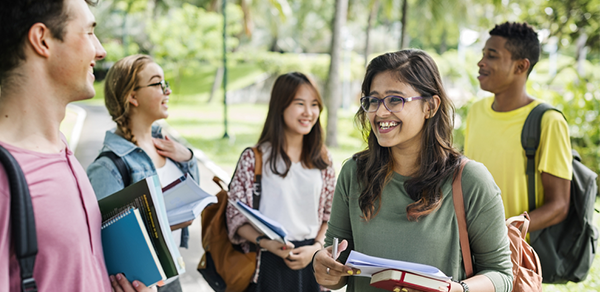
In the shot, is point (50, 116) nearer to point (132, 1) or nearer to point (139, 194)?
point (139, 194)

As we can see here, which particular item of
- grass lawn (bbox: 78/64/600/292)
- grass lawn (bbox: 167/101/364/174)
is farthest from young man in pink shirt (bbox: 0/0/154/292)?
grass lawn (bbox: 167/101/364/174)

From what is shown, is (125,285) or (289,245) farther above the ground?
(125,285)

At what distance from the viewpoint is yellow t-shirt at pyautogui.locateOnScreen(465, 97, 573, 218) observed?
2.69 meters

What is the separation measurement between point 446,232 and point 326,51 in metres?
47.4

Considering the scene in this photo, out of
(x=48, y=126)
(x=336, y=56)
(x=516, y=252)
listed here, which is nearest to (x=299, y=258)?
(x=516, y=252)

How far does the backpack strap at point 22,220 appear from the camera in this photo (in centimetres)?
123

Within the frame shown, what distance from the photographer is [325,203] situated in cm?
318

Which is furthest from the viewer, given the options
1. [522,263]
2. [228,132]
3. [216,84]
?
[216,84]

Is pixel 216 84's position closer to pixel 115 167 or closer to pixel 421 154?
pixel 115 167

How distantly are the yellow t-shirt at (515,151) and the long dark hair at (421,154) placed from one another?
976 mm

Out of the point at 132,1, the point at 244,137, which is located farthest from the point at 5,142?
the point at 132,1

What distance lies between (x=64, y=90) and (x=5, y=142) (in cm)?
23

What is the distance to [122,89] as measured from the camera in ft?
9.10

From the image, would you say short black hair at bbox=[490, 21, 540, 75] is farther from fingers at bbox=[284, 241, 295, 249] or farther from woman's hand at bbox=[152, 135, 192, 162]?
woman's hand at bbox=[152, 135, 192, 162]
